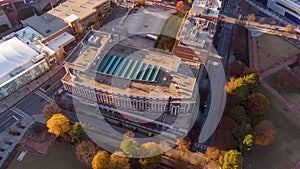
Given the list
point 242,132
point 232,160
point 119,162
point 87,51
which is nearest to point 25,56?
point 87,51

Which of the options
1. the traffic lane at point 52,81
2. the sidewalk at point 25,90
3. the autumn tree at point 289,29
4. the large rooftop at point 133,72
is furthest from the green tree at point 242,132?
the sidewalk at point 25,90

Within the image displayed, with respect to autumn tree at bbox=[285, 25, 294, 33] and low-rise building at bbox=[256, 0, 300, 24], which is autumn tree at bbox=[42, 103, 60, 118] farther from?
low-rise building at bbox=[256, 0, 300, 24]

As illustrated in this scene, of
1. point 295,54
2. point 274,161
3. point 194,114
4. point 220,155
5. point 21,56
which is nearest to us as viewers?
point 220,155

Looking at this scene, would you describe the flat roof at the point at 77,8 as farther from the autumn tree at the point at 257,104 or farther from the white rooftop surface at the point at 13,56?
the autumn tree at the point at 257,104

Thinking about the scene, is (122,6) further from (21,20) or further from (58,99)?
(58,99)

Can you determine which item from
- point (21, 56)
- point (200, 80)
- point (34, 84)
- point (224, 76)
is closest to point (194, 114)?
point (200, 80)

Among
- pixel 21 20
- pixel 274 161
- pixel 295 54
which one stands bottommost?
pixel 274 161

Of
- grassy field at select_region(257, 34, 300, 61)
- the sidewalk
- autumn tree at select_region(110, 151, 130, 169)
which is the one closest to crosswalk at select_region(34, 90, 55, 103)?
the sidewalk
